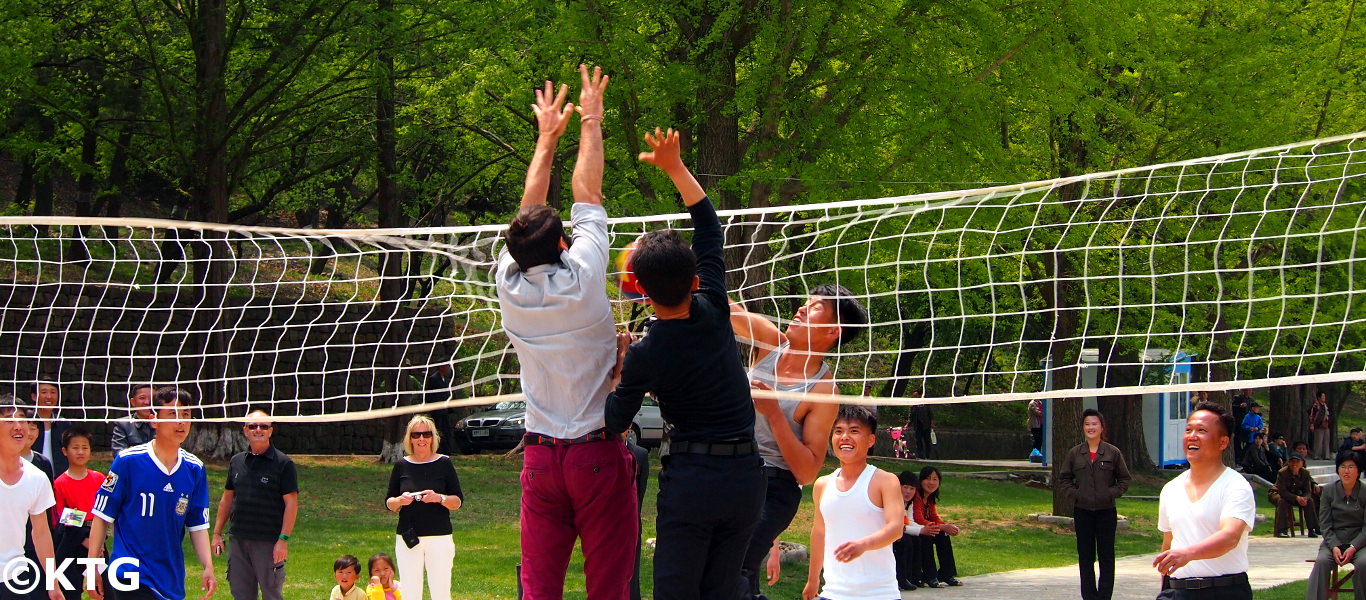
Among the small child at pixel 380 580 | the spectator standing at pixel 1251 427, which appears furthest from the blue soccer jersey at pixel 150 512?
the spectator standing at pixel 1251 427

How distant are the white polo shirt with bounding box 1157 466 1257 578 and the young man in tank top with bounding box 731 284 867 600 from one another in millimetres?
2077

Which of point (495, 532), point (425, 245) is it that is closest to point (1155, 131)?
point (495, 532)

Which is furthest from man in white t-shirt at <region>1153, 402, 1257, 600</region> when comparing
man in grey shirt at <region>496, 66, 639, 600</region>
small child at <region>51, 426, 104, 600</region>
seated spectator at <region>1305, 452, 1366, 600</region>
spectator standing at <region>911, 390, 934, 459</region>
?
spectator standing at <region>911, 390, 934, 459</region>

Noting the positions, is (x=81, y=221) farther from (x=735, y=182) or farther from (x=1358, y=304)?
(x=1358, y=304)

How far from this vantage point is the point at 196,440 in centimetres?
2231

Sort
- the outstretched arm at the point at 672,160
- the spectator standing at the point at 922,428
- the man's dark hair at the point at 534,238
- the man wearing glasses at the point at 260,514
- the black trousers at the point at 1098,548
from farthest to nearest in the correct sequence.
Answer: the spectator standing at the point at 922,428, the black trousers at the point at 1098,548, the man wearing glasses at the point at 260,514, the outstretched arm at the point at 672,160, the man's dark hair at the point at 534,238

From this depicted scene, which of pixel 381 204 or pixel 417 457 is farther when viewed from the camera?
pixel 381 204

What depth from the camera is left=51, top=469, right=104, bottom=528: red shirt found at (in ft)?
30.6

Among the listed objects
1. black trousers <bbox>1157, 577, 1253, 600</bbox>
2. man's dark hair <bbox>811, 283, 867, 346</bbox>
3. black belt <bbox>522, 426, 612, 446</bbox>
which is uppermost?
man's dark hair <bbox>811, 283, 867, 346</bbox>

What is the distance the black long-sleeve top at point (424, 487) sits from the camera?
9883mm

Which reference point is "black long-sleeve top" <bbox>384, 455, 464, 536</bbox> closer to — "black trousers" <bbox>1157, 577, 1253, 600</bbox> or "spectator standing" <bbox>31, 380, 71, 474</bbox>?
"spectator standing" <bbox>31, 380, 71, 474</bbox>

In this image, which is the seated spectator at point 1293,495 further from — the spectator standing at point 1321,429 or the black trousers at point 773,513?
the spectator standing at point 1321,429

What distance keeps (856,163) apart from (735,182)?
1576 mm

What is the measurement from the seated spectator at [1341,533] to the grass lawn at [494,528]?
5.66 feet
